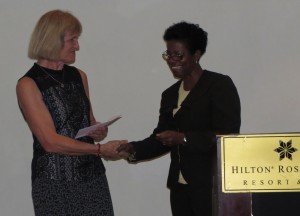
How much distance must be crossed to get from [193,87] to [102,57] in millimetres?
1075

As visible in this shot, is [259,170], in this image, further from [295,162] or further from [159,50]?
[159,50]

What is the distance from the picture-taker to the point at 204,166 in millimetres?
2859

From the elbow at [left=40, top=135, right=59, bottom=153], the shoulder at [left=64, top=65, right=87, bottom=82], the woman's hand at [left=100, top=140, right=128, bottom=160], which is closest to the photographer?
the elbow at [left=40, top=135, right=59, bottom=153]

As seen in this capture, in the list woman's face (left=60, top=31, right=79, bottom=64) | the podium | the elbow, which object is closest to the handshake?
the elbow

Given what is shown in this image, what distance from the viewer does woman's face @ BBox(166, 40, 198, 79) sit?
2.97m

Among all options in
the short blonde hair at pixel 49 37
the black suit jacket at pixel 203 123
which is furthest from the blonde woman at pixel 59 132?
the black suit jacket at pixel 203 123

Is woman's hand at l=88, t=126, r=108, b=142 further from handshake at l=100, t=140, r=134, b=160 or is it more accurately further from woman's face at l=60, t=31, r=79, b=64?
woman's face at l=60, t=31, r=79, b=64

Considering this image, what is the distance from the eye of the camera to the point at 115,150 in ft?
9.39

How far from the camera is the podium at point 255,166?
1.51 meters

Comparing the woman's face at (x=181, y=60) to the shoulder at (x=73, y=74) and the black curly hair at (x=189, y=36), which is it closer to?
the black curly hair at (x=189, y=36)

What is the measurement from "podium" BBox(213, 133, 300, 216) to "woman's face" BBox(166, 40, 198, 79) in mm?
1475

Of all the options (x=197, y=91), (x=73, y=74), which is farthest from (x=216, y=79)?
(x=73, y=74)

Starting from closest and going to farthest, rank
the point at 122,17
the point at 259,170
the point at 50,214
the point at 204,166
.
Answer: the point at 259,170 → the point at 50,214 → the point at 204,166 → the point at 122,17

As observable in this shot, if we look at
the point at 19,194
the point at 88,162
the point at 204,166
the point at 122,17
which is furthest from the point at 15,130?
the point at 204,166
